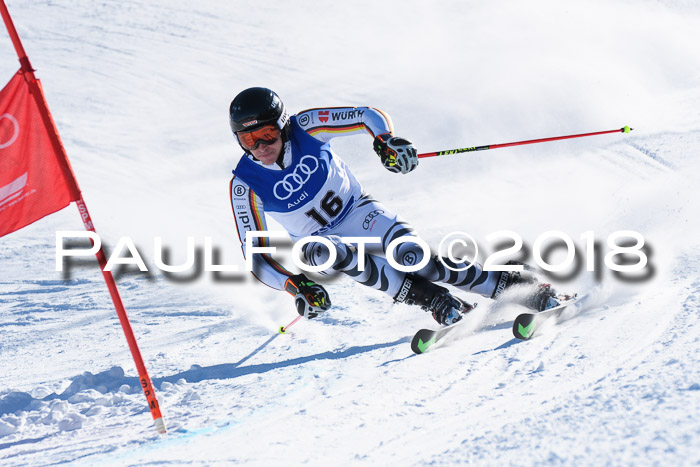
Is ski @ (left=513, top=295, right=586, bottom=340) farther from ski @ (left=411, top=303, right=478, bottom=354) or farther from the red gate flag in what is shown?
the red gate flag

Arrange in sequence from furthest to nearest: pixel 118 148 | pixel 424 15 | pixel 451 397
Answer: pixel 424 15 < pixel 118 148 < pixel 451 397

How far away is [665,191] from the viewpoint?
23.2 feet

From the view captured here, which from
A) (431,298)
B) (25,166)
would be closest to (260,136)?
(25,166)

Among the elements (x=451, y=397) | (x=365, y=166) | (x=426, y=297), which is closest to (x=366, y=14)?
(x=365, y=166)

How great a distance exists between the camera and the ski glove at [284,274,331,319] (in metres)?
4.02

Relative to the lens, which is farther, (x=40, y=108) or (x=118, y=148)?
(x=118, y=148)

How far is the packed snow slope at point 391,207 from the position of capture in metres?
3.06

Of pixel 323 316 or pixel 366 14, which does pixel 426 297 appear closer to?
pixel 323 316

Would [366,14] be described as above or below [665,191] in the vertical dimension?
above

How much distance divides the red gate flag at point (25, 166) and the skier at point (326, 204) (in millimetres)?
1071

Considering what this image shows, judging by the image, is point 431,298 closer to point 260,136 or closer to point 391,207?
point 260,136

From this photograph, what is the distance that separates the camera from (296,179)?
4562 millimetres

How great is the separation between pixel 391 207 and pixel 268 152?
4.85 meters

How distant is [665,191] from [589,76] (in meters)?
5.97
